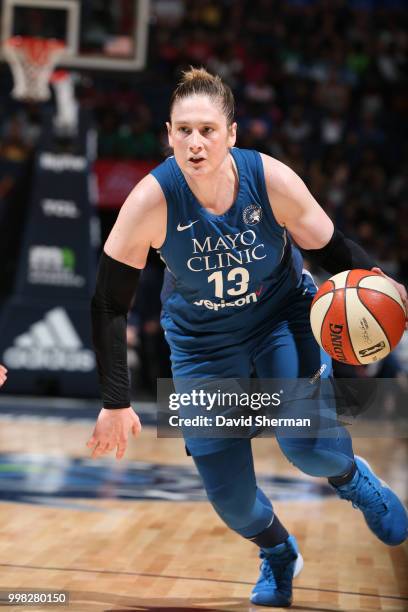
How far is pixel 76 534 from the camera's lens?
5.46 metres

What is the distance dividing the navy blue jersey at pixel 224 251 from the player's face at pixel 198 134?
0.17 meters

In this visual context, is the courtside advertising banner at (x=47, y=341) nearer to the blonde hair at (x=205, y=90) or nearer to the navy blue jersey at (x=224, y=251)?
the navy blue jersey at (x=224, y=251)

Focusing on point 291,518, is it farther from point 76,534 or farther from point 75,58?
point 75,58

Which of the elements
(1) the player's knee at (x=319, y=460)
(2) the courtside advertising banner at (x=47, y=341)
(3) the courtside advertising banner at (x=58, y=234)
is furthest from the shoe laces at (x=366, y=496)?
(3) the courtside advertising banner at (x=58, y=234)

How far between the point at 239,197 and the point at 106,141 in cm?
1161

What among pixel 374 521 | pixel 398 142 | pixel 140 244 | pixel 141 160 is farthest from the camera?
pixel 398 142

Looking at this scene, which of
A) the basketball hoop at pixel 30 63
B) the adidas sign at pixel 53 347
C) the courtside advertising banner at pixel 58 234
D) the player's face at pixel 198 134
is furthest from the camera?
the courtside advertising banner at pixel 58 234

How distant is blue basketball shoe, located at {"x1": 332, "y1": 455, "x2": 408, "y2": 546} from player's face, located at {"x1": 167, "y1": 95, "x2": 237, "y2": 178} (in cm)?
147

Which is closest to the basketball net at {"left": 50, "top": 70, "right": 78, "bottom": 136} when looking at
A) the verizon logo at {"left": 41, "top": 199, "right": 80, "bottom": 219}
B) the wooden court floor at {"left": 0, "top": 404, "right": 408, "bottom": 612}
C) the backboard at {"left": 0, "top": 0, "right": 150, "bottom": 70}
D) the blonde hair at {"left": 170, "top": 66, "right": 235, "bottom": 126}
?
the backboard at {"left": 0, "top": 0, "right": 150, "bottom": 70}

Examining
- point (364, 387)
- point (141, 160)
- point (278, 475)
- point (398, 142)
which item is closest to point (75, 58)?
point (141, 160)

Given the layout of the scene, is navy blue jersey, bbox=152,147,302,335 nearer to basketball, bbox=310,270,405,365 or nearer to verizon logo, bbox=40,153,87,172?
basketball, bbox=310,270,405,365

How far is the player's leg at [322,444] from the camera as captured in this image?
3.87 metres

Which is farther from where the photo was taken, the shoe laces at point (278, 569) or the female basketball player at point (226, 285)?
the shoe laces at point (278, 569)

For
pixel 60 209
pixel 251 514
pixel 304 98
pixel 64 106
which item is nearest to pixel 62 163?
pixel 60 209
